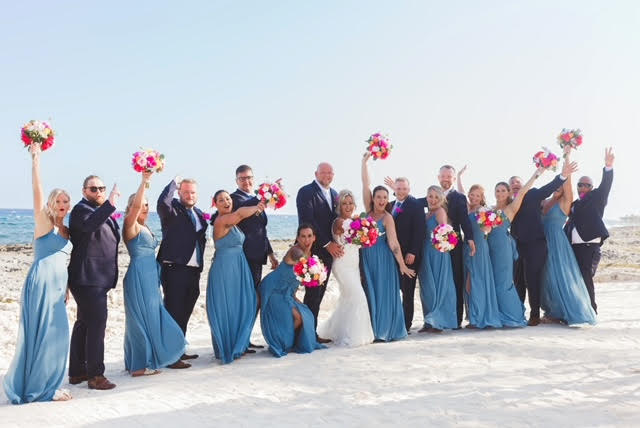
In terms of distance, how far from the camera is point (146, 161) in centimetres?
654

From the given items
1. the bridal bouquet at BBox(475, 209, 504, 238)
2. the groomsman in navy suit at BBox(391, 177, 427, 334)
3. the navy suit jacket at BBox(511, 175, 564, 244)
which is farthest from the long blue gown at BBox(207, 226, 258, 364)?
the navy suit jacket at BBox(511, 175, 564, 244)

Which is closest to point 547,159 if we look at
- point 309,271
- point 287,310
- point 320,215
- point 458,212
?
point 458,212

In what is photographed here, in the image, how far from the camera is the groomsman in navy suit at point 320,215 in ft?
27.5

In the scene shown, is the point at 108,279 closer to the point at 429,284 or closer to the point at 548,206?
the point at 429,284

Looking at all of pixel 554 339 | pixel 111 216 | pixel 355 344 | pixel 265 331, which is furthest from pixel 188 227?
pixel 554 339

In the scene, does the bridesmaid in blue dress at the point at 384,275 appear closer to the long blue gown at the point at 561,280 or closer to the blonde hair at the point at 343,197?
the blonde hair at the point at 343,197

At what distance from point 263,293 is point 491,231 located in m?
3.87

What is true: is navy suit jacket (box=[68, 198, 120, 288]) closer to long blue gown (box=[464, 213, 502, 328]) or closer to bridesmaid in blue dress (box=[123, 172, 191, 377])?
bridesmaid in blue dress (box=[123, 172, 191, 377])

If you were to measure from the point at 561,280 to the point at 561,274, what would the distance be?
10 cm

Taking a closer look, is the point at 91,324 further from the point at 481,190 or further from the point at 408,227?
the point at 481,190

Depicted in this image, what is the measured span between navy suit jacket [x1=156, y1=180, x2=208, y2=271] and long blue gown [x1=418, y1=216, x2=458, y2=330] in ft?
11.9

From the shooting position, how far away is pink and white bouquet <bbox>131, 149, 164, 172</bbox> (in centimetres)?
651

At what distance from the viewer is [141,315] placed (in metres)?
6.88

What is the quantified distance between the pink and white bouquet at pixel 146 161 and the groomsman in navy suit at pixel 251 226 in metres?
1.62
